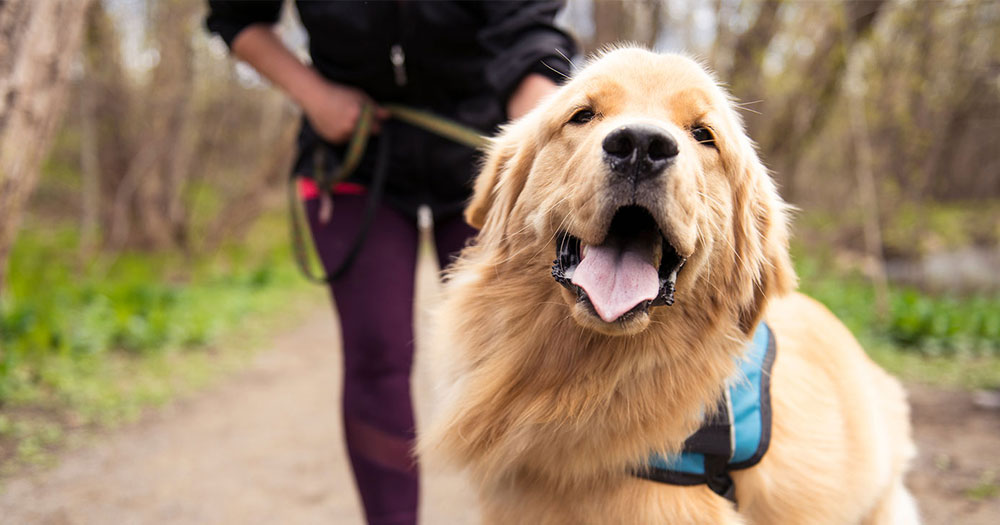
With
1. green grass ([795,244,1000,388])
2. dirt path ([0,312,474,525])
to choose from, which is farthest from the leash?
green grass ([795,244,1000,388])

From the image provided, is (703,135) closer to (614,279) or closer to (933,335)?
(614,279)

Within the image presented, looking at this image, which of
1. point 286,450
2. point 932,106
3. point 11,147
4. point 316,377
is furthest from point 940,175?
point 11,147

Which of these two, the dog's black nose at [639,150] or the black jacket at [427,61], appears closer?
the dog's black nose at [639,150]

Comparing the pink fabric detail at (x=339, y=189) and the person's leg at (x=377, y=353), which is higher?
the pink fabric detail at (x=339, y=189)

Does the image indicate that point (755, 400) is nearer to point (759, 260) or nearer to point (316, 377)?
point (759, 260)

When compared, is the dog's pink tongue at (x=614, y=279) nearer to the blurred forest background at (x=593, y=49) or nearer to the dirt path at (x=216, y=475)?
the dirt path at (x=216, y=475)

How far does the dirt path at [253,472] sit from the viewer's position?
3234 millimetres

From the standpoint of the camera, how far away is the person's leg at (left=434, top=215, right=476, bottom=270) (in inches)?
89.4

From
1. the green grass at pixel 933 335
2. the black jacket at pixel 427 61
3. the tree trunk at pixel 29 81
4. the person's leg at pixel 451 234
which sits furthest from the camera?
the green grass at pixel 933 335

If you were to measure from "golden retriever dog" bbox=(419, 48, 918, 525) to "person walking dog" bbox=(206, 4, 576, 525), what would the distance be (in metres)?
0.28

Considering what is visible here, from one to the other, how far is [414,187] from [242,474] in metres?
2.44

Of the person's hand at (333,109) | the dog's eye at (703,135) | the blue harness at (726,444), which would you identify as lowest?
the blue harness at (726,444)

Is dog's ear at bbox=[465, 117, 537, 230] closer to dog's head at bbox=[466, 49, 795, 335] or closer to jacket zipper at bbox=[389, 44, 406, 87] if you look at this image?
dog's head at bbox=[466, 49, 795, 335]

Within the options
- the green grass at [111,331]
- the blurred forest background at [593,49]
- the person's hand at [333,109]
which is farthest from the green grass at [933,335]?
the green grass at [111,331]
